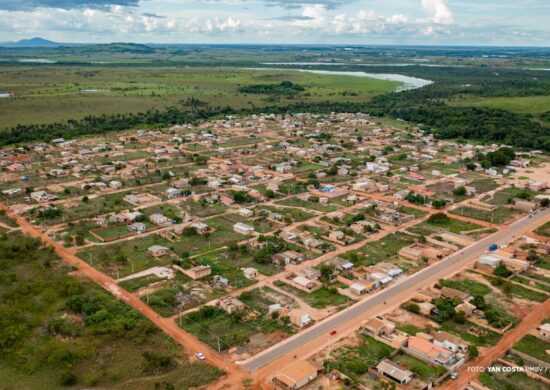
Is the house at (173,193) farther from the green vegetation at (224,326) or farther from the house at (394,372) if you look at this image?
the house at (394,372)

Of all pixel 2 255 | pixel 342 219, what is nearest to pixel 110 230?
pixel 2 255

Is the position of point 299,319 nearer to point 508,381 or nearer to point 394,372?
point 394,372

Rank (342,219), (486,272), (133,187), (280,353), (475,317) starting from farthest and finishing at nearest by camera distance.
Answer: (133,187) < (342,219) < (486,272) < (475,317) < (280,353)

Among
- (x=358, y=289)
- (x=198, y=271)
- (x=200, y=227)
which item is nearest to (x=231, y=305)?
(x=198, y=271)

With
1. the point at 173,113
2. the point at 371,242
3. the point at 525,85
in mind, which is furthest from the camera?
the point at 525,85

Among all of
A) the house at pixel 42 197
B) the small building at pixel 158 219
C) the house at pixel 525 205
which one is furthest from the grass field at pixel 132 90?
the house at pixel 525 205

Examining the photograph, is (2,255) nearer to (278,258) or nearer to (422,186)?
(278,258)
